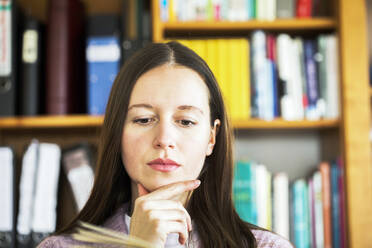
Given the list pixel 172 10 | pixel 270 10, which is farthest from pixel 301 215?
pixel 172 10

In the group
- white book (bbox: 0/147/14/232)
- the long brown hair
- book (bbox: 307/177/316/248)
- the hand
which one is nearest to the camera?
the hand

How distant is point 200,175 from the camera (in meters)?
0.87

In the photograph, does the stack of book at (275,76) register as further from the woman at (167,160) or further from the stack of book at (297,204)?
the woman at (167,160)

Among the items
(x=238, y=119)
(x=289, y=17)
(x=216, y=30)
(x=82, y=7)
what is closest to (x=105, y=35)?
(x=82, y=7)

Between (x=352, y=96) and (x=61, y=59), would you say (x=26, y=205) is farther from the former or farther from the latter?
(x=352, y=96)

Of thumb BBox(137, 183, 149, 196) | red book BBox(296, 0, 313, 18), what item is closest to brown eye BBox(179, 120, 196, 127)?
thumb BBox(137, 183, 149, 196)

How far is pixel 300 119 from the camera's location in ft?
5.30

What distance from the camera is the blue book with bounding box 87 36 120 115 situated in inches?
61.9

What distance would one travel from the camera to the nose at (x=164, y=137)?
0.75m

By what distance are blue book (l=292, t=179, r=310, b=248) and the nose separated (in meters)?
0.97

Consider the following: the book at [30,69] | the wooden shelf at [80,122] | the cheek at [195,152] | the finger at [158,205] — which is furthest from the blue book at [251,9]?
the finger at [158,205]

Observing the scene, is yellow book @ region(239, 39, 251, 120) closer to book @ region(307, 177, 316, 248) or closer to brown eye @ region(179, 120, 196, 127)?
book @ region(307, 177, 316, 248)

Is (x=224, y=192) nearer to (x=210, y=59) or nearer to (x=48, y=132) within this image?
(x=210, y=59)

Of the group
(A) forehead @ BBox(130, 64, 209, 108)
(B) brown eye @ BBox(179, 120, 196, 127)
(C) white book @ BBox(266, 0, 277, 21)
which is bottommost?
(B) brown eye @ BBox(179, 120, 196, 127)
